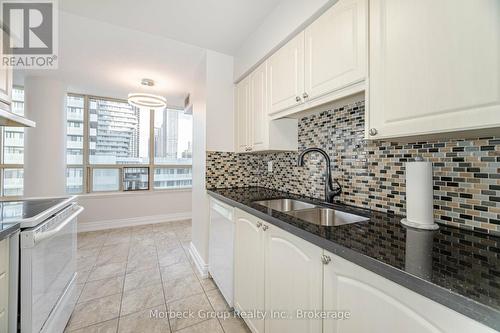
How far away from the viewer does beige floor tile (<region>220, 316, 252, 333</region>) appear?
1.50 m

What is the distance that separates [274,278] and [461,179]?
1062 millimetres

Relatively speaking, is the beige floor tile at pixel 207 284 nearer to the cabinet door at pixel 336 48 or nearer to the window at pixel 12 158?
the cabinet door at pixel 336 48

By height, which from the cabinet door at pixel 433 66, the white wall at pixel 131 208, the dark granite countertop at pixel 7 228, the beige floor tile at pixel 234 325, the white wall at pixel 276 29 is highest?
the white wall at pixel 276 29

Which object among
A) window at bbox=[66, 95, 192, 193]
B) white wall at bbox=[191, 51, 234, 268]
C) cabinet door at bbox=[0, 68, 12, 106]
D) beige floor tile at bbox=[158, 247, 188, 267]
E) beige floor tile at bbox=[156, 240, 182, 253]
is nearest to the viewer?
cabinet door at bbox=[0, 68, 12, 106]

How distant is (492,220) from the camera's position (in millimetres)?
881

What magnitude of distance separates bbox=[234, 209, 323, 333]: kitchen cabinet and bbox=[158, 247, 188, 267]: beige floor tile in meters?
1.27

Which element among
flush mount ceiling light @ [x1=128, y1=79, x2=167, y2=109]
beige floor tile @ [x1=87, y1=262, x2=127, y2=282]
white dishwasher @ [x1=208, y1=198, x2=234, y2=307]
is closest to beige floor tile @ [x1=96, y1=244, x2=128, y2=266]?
beige floor tile @ [x1=87, y1=262, x2=127, y2=282]

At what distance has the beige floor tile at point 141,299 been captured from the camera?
1729 mm

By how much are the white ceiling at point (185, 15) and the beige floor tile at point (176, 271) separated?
259cm

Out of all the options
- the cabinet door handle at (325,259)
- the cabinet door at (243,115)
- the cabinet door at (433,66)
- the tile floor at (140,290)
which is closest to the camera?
the cabinet door at (433,66)

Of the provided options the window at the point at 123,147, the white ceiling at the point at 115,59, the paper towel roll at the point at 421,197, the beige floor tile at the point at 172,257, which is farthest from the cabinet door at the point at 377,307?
the window at the point at 123,147

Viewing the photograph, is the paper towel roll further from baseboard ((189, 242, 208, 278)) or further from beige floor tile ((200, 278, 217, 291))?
baseboard ((189, 242, 208, 278))

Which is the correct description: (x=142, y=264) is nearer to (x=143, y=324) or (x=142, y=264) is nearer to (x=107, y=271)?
(x=107, y=271)

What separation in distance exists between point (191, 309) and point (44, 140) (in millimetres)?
3500
